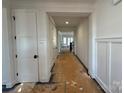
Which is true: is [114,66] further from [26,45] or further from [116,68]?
[26,45]

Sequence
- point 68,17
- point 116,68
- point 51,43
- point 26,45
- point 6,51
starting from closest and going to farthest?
1. point 116,68
2. point 6,51
3. point 26,45
4. point 51,43
5. point 68,17

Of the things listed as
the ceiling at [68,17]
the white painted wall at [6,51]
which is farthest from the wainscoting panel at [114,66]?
the white painted wall at [6,51]

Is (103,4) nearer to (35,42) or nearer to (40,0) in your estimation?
(40,0)

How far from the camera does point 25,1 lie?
3879 mm

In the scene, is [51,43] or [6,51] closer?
[6,51]

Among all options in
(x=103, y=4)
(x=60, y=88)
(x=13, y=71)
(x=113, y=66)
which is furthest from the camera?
(x=13, y=71)

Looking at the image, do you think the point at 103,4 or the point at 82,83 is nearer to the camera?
the point at 103,4

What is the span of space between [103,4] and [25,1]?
2.31m

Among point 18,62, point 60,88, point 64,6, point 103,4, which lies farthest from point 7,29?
point 103,4

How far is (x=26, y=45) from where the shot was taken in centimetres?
396

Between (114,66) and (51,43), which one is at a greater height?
(51,43)

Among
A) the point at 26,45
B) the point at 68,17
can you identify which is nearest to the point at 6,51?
the point at 26,45

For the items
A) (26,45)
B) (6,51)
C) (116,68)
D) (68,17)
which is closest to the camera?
(116,68)

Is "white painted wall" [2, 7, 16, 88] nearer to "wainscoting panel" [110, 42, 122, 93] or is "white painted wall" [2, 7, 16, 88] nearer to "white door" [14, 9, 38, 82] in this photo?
"white door" [14, 9, 38, 82]
